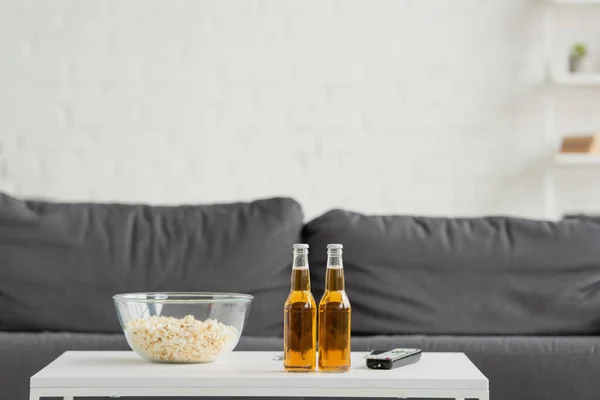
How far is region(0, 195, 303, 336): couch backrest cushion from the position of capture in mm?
2344

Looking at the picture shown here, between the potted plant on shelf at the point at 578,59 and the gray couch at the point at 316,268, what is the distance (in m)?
0.73

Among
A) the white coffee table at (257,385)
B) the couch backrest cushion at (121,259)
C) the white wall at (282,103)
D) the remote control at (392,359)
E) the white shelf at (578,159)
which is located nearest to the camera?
the white coffee table at (257,385)

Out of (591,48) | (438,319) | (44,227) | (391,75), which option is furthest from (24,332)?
(591,48)

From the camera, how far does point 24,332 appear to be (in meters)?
2.35

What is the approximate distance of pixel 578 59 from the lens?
299cm

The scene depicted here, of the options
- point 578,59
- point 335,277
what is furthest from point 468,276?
point 578,59

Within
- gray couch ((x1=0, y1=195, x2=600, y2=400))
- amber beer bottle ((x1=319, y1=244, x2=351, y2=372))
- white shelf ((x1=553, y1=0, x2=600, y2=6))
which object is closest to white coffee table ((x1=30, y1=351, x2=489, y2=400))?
amber beer bottle ((x1=319, y1=244, x2=351, y2=372))

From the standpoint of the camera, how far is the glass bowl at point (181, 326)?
63.7 inches

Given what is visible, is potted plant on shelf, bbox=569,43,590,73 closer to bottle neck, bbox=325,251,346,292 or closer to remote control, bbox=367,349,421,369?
remote control, bbox=367,349,421,369

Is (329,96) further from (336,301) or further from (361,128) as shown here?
(336,301)

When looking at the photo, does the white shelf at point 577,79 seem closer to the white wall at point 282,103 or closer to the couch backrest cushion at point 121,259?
the white wall at point 282,103

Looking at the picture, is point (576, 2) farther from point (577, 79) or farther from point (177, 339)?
point (177, 339)

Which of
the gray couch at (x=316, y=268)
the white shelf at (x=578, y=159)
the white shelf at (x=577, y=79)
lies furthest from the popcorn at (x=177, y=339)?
the white shelf at (x=577, y=79)

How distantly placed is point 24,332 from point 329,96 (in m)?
1.33
